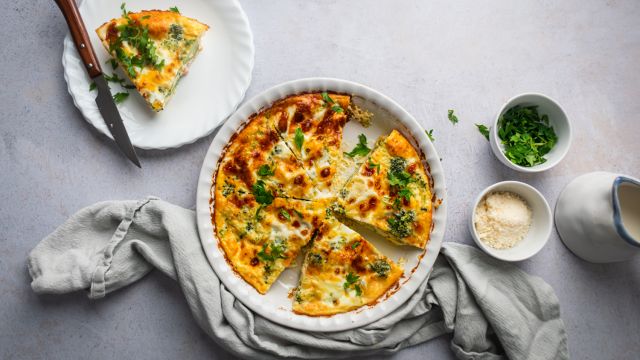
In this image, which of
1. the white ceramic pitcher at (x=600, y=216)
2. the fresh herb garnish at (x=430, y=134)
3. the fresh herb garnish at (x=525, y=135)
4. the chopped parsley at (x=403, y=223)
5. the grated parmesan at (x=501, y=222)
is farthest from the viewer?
the fresh herb garnish at (x=430, y=134)

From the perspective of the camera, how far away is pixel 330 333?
4184 millimetres

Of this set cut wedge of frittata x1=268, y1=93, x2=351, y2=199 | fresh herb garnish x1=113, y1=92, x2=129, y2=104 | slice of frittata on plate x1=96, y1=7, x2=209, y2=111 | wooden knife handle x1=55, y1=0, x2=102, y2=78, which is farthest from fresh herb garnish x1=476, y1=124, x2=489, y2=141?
wooden knife handle x1=55, y1=0, x2=102, y2=78

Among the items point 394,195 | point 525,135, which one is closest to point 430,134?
point 394,195

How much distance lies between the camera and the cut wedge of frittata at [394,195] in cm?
410

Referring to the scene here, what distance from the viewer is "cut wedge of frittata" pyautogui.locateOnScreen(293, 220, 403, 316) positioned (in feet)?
13.6

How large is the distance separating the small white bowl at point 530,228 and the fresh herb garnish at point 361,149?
1040 millimetres

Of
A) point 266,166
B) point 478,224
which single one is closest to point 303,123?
point 266,166

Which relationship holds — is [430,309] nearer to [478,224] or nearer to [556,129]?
[478,224]

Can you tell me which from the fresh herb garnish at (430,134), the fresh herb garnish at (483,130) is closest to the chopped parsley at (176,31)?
the fresh herb garnish at (430,134)

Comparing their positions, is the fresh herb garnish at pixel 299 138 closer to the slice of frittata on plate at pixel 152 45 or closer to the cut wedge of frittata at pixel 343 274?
the cut wedge of frittata at pixel 343 274

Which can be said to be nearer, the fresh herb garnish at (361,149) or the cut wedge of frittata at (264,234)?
the cut wedge of frittata at (264,234)

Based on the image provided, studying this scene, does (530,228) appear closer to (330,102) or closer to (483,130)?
(483,130)

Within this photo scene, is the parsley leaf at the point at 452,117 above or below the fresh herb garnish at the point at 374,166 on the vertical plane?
above

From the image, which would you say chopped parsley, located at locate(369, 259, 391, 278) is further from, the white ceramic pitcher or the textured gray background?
the white ceramic pitcher
